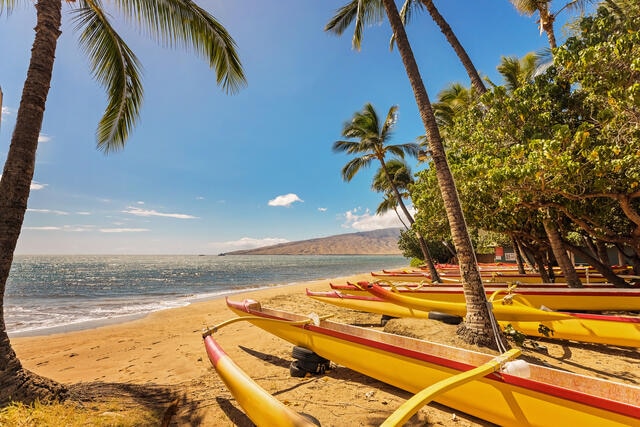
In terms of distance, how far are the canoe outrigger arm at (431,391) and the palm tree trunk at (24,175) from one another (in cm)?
329

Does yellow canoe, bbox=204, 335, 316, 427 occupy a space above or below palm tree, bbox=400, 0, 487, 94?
below

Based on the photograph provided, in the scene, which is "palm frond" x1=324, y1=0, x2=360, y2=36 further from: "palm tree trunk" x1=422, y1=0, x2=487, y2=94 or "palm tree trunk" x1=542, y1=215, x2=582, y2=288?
"palm tree trunk" x1=542, y1=215, x2=582, y2=288

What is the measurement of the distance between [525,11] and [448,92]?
5.30 meters

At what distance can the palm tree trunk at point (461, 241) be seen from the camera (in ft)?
13.4

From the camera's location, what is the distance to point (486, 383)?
7.92 ft

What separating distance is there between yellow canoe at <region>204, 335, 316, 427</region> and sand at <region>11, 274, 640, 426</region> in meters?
0.96

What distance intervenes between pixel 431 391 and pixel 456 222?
320cm

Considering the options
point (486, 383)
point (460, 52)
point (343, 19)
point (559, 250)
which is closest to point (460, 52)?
point (460, 52)

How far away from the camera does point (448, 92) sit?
1472cm

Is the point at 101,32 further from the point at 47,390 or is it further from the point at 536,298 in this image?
the point at 536,298

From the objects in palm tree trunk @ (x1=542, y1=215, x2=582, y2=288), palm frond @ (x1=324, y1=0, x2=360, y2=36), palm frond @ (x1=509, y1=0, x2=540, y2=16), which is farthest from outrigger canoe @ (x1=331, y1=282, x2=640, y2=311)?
palm frond @ (x1=509, y1=0, x2=540, y2=16)

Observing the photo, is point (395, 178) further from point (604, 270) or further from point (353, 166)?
point (604, 270)

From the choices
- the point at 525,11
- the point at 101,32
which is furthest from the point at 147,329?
the point at 525,11

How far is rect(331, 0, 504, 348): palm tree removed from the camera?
4105 millimetres
